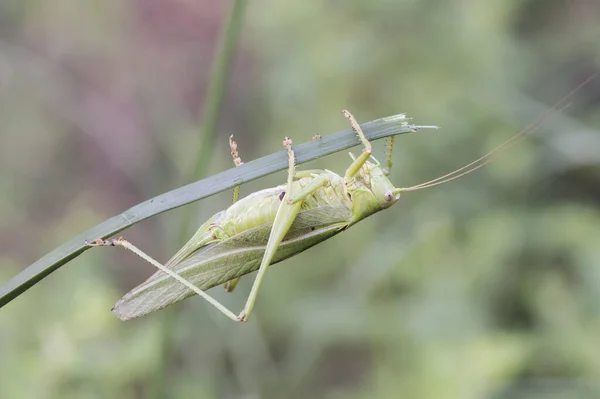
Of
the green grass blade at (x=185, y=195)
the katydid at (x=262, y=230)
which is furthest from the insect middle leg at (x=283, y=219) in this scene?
the green grass blade at (x=185, y=195)

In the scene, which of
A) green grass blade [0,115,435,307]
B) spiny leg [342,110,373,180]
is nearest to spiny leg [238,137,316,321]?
spiny leg [342,110,373,180]

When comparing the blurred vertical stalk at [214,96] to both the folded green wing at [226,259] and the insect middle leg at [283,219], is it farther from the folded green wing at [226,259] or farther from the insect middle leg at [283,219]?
the insect middle leg at [283,219]

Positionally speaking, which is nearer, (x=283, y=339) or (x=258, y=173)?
(x=258, y=173)

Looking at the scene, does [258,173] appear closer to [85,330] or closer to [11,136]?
[85,330]

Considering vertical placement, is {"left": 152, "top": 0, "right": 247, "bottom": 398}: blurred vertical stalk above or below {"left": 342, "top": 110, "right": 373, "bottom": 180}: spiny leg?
above

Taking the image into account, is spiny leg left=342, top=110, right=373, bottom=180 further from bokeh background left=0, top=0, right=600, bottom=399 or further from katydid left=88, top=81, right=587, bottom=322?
bokeh background left=0, top=0, right=600, bottom=399

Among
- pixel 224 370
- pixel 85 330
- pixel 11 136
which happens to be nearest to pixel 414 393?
pixel 224 370

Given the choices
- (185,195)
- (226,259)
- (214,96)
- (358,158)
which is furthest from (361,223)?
(185,195)
